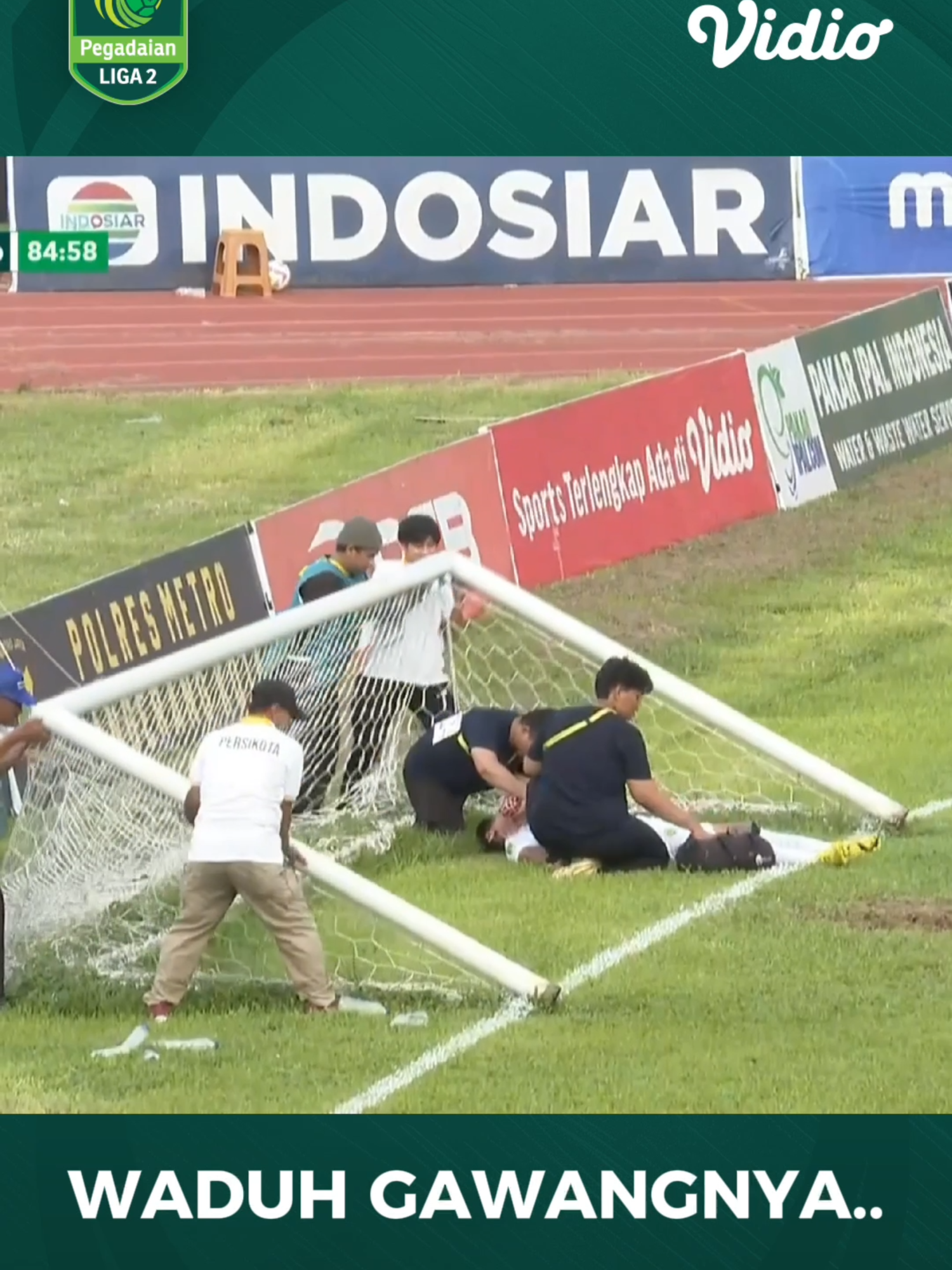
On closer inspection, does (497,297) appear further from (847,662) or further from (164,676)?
(164,676)

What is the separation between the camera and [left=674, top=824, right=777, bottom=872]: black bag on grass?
11.0m

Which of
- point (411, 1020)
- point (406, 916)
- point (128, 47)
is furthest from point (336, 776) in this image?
point (128, 47)

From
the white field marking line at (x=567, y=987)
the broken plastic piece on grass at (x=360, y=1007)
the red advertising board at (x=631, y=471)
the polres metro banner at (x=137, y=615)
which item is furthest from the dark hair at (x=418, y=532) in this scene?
the red advertising board at (x=631, y=471)

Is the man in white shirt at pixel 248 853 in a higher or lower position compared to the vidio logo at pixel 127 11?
lower

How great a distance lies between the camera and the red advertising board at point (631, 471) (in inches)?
663

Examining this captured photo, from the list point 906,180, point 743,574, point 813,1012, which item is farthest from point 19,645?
point 906,180

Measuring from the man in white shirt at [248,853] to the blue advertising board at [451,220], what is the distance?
849 cm

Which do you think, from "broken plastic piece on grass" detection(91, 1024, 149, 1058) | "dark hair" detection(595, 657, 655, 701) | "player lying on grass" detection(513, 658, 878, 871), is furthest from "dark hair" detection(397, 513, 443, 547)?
"broken plastic piece on grass" detection(91, 1024, 149, 1058)

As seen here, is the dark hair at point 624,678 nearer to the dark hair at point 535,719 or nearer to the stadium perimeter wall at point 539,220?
the dark hair at point 535,719

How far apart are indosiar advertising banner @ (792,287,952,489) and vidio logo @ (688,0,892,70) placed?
9634 millimetres

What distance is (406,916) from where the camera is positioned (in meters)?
9.31

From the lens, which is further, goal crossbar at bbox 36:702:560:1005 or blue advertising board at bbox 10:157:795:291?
blue advertising board at bbox 10:157:795:291

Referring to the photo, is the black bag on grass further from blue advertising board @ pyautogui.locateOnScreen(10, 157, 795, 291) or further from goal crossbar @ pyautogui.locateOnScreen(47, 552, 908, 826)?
blue advertising board @ pyautogui.locateOnScreen(10, 157, 795, 291)

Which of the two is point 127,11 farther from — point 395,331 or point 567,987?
point 395,331
